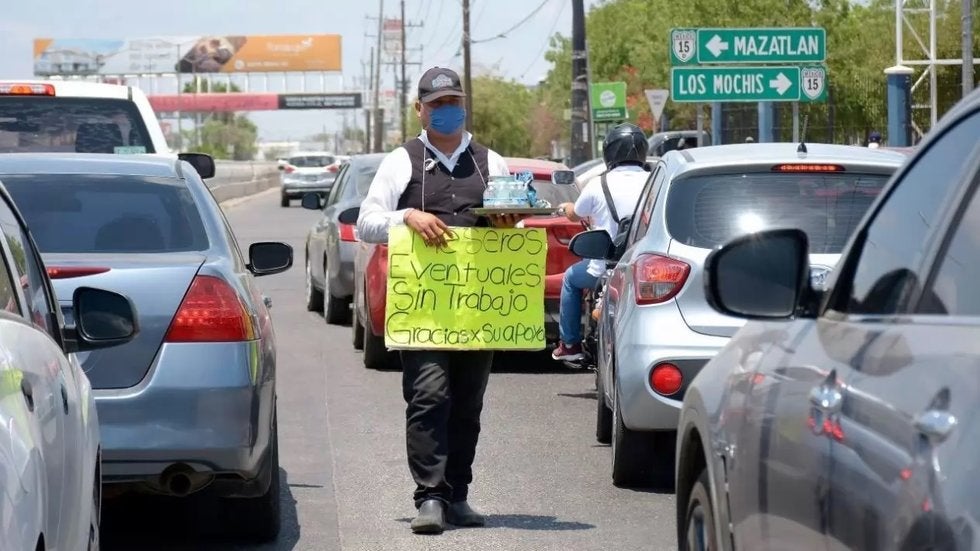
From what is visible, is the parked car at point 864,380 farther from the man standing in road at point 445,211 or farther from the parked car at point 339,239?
the parked car at point 339,239

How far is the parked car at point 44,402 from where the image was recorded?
11.2 feet

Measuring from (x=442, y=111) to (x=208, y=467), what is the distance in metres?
1.88

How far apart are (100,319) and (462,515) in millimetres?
2517

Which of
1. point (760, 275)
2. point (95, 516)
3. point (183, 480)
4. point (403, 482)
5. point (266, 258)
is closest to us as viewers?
point (760, 275)

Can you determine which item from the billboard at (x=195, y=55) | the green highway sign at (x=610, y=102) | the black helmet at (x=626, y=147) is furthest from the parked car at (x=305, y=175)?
the billboard at (x=195, y=55)

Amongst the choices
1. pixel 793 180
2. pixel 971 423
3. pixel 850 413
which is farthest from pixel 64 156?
pixel 971 423

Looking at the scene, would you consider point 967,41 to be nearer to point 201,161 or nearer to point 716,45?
point 716,45

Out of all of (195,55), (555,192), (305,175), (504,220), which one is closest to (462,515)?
(504,220)

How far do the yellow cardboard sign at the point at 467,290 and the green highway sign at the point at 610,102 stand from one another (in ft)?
138

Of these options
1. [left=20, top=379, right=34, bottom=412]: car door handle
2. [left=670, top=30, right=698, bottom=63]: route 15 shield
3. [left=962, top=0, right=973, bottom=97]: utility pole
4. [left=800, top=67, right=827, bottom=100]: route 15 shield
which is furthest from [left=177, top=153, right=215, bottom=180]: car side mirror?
[left=962, top=0, right=973, bottom=97]: utility pole

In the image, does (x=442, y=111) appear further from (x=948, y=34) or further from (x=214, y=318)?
(x=948, y=34)

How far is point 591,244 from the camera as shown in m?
9.08

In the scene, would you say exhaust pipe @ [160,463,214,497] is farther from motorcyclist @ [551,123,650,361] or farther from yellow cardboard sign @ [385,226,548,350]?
motorcyclist @ [551,123,650,361]

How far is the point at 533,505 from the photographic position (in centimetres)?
773
